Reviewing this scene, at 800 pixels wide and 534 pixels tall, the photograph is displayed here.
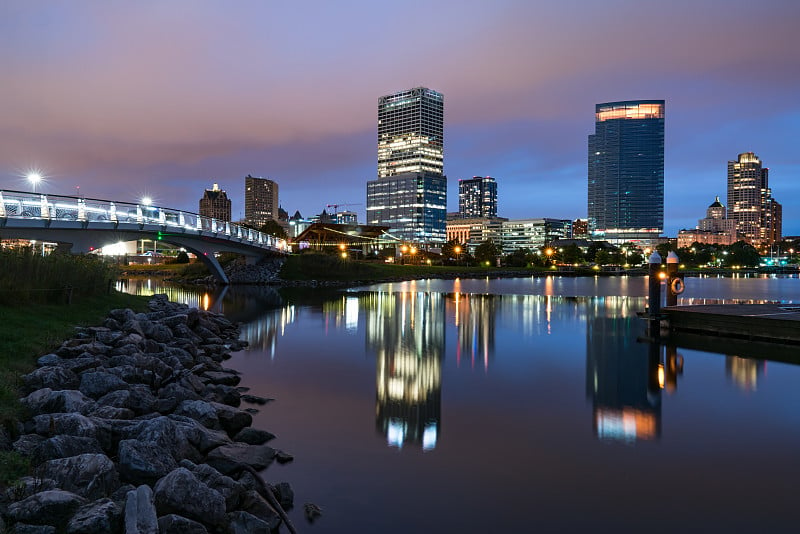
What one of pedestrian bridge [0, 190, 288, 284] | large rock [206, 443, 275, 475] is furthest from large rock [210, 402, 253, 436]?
pedestrian bridge [0, 190, 288, 284]

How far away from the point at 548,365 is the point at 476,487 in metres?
13.0

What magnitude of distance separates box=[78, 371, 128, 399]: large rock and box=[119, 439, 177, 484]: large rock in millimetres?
3583

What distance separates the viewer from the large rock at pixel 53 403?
31.8 feet

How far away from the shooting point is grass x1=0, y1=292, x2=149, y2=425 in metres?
10.3

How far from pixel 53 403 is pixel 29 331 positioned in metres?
7.15

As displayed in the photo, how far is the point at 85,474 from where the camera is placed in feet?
24.4

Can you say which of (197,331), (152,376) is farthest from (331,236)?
(152,376)

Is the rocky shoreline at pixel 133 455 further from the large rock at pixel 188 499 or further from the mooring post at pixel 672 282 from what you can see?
the mooring post at pixel 672 282

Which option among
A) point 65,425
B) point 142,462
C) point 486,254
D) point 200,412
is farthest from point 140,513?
point 486,254

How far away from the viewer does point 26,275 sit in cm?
2070

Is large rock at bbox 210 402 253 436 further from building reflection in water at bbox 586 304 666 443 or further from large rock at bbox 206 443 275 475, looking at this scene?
building reflection in water at bbox 586 304 666 443

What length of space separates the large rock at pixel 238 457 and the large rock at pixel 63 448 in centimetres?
176

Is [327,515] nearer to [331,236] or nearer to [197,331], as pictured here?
[197,331]

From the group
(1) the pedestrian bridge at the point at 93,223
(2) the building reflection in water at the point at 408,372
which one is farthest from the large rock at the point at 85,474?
(1) the pedestrian bridge at the point at 93,223
